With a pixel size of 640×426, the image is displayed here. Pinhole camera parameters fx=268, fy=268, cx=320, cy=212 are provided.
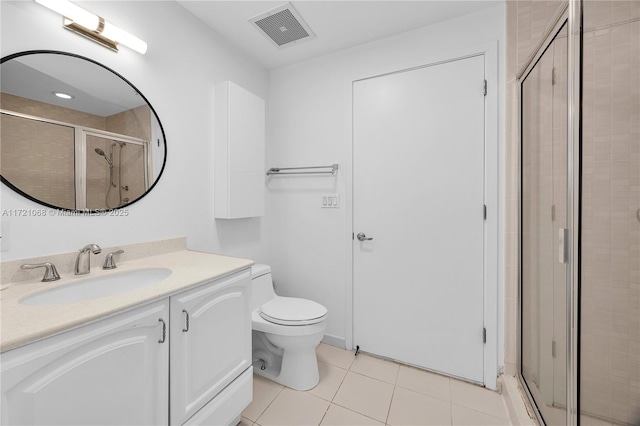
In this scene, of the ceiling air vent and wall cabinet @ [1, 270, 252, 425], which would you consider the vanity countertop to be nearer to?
wall cabinet @ [1, 270, 252, 425]

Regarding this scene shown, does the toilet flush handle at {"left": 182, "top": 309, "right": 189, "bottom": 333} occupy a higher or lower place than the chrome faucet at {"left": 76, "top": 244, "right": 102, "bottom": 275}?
lower

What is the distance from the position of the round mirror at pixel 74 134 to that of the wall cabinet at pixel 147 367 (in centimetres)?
71

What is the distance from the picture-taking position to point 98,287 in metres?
1.18

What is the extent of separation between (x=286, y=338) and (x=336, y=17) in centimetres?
208

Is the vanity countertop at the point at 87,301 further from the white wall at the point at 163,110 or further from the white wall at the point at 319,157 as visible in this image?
the white wall at the point at 319,157

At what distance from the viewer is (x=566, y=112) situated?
1092 mm

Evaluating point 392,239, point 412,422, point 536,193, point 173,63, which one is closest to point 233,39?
point 173,63

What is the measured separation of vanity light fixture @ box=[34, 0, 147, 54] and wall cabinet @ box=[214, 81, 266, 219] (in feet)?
1.87

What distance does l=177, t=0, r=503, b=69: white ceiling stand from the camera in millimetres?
1646

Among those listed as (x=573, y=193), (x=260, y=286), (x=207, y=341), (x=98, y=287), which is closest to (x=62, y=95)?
(x=98, y=287)

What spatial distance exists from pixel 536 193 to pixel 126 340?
1.95m

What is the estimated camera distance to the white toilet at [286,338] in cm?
163

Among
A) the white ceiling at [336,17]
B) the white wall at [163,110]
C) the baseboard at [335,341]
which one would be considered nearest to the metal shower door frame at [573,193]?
the white ceiling at [336,17]

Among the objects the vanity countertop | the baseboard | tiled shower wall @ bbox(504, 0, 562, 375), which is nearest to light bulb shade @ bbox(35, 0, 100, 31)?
the vanity countertop
